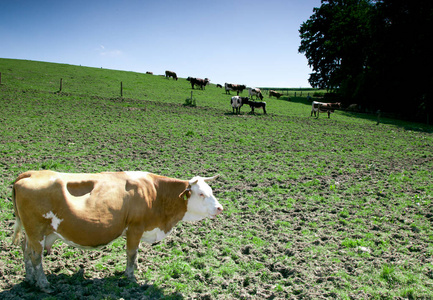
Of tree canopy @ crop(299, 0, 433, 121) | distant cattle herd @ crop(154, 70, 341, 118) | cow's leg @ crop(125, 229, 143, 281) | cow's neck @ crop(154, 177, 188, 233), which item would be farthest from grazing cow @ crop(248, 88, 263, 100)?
cow's leg @ crop(125, 229, 143, 281)

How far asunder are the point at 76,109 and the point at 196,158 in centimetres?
1273

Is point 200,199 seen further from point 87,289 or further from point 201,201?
point 87,289

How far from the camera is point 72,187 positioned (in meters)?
4.20

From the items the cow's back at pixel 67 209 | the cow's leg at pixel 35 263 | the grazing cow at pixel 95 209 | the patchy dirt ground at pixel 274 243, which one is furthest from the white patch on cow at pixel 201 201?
the cow's leg at pixel 35 263

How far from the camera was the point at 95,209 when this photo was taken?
13.5 feet

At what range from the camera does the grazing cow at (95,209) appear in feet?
13.2

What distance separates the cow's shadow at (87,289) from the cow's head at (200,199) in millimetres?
1284

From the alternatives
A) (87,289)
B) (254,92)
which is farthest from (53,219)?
(254,92)

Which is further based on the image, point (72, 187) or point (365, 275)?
point (365, 275)

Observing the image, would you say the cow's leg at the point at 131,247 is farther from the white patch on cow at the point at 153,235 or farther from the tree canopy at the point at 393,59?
the tree canopy at the point at 393,59

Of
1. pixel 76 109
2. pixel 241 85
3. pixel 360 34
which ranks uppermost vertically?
pixel 360 34

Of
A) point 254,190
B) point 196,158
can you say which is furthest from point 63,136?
point 254,190

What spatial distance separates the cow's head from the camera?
4703mm

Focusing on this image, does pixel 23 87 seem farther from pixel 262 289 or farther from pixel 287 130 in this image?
pixel 262 289
